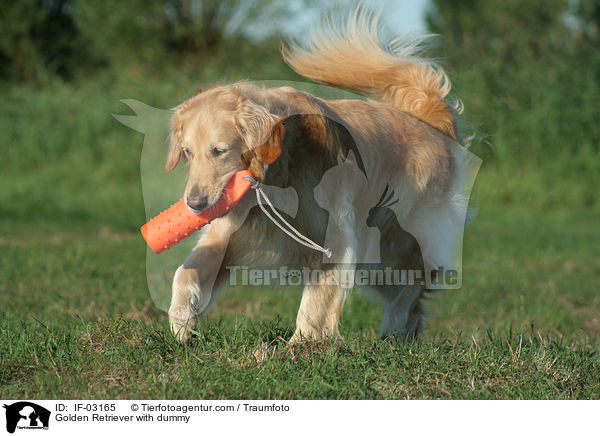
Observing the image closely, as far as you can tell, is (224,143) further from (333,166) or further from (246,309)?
(246,309)

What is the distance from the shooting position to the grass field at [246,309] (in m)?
3.06

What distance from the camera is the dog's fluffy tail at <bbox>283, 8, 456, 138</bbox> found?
15.1 feet

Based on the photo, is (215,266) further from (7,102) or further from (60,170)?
(7,102)

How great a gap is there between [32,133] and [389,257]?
10546mm

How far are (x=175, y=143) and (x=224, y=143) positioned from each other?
1.31 feet

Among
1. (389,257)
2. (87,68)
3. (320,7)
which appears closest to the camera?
(389,257)

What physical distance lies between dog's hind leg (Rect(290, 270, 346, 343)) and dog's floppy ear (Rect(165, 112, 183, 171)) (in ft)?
3.11

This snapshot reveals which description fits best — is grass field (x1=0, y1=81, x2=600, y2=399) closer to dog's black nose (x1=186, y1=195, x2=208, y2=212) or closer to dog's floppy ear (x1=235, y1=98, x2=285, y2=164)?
dog's black nose (x1=186, y1=195, x2=208, y2=212)

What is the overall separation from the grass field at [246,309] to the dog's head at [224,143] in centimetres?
75

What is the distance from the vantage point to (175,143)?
3.64m
